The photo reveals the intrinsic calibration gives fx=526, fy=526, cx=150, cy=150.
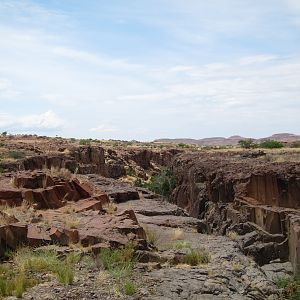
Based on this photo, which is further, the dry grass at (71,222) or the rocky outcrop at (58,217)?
the dry grass at (71,222)

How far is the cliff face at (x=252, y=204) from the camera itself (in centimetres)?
1980

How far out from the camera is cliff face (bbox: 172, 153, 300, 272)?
19797 mm

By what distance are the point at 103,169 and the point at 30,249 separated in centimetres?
4219

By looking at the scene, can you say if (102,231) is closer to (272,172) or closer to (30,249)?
(30,249)

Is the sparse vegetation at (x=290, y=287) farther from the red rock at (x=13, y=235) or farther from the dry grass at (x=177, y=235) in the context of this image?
the red rock at (x=13, y=235)

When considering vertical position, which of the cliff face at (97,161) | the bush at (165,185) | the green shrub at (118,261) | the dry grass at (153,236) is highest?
the cliff face at (97,161)

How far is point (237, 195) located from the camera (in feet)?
86.7

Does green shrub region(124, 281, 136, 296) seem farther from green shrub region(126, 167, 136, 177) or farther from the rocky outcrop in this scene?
green shrub region(126, 167, 136, 177)

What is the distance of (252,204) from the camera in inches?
999

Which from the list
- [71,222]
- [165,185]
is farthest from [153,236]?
[165,185]

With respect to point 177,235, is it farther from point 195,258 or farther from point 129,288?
point 129,288

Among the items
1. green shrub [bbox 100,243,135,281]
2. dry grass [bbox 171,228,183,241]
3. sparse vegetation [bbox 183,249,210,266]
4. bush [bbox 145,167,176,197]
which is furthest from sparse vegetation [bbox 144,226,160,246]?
bush [bbox 145,167,176,197]

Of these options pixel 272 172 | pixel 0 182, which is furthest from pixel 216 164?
pixel 0 182

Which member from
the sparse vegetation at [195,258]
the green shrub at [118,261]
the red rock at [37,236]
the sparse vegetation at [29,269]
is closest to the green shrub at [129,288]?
the green shrub at [118,261]
